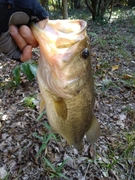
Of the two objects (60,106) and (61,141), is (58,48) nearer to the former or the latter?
(60,106)

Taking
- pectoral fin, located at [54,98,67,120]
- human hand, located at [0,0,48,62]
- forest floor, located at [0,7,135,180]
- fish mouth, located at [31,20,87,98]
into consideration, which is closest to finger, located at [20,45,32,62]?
human hand, located at [0,0,48,62]

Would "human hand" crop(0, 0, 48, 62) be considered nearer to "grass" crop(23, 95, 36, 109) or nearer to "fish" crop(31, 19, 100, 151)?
"fish" crop(31, 19, 100, 151)

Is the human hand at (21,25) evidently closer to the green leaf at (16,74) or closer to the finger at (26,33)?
the finger at (26,33)

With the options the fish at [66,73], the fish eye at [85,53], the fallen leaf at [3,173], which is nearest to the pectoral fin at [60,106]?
the fish at [66,73]

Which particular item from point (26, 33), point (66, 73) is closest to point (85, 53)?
point (66, 73)

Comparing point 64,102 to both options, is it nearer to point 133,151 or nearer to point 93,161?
point 93,161

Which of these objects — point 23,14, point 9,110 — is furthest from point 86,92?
point 9,110

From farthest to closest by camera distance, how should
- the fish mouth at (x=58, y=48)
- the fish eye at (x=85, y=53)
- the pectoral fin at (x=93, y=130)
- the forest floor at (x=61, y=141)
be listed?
the forest floor at (x=61, y=141)
the pectoral fin at (x=93, y=130)
the fish eye at (x=85, y=53)
the fish mouth at (x=58, y=48)
